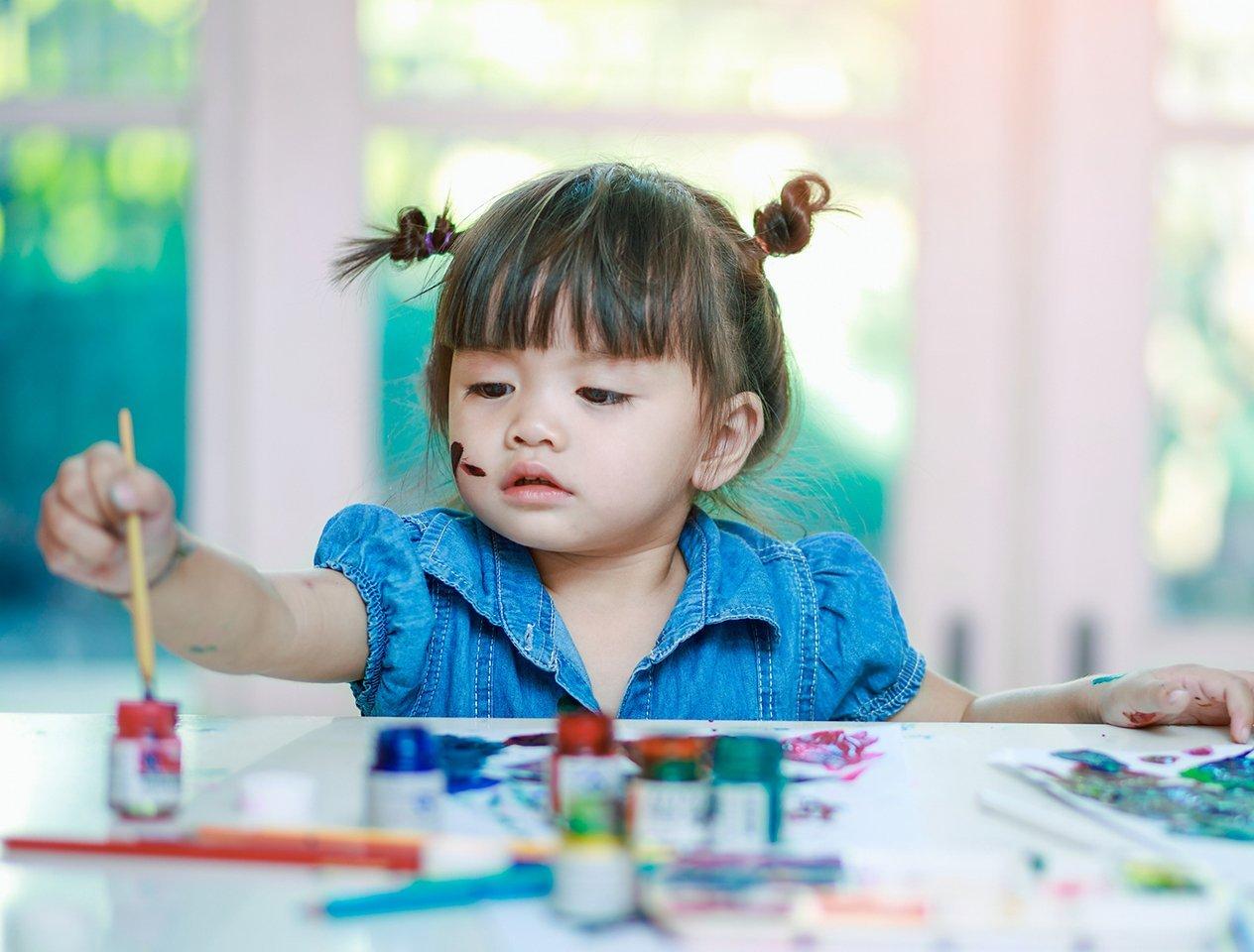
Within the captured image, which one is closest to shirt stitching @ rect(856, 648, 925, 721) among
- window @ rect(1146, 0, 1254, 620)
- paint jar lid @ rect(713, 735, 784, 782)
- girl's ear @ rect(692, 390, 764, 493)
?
girl's ear @ rect(692, 390, 764, 493)

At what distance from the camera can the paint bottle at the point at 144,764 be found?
65 centimetres

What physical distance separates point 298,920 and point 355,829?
0.10 m

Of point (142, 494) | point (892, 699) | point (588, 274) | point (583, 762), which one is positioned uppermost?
point (588, 274)

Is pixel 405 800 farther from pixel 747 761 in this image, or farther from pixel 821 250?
pixel 821 250

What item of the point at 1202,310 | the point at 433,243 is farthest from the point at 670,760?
the point at 1202,310

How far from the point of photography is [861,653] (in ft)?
3.91

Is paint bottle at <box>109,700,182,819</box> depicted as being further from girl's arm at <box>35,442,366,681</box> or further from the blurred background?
the blurred background

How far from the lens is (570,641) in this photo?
1.16 m

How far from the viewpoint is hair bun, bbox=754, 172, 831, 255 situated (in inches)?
49.4

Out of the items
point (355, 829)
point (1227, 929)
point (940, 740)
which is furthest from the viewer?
point (940, 740)

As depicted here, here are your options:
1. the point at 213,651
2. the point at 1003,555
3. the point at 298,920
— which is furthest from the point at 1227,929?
the point at 1003,555

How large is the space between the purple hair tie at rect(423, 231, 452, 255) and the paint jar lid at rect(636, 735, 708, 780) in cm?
68

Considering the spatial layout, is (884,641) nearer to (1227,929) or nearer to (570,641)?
(570,641)

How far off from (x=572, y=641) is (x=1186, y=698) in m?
0.46
